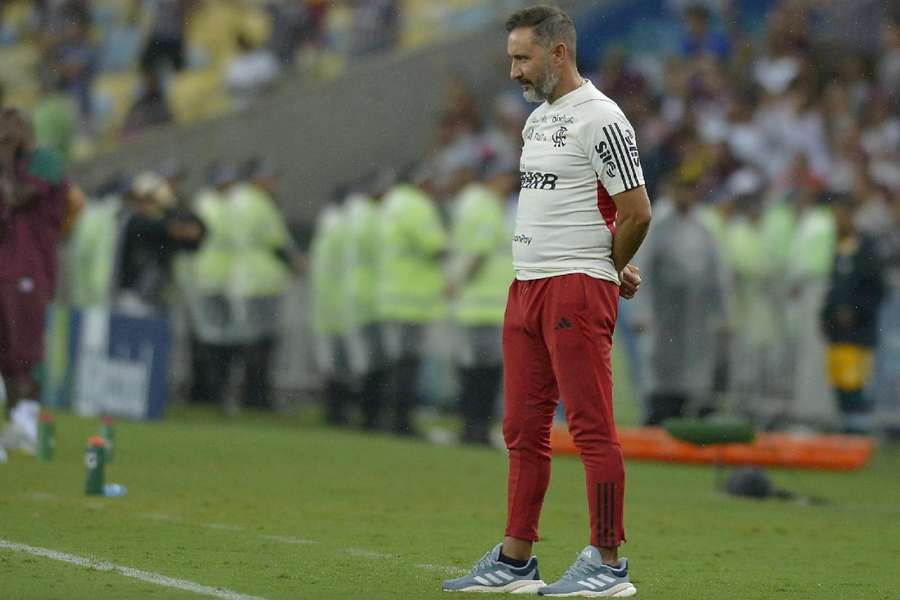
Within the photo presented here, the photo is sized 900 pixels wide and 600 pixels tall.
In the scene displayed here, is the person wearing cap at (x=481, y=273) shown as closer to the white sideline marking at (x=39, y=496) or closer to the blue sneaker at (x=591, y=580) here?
the white sideline marking at (x=39, y=496)

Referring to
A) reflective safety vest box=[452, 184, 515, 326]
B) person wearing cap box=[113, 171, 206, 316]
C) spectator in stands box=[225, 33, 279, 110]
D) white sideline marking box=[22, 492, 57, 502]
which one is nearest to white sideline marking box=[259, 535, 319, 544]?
white sideline marking box=[22, 492, 57, 502]

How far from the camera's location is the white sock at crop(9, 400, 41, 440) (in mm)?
13977

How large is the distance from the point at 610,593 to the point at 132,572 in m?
2.06

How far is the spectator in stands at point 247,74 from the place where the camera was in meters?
26.5

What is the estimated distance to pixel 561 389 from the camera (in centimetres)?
775

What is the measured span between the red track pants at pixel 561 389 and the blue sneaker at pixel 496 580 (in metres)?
0.14

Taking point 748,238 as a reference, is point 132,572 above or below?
below

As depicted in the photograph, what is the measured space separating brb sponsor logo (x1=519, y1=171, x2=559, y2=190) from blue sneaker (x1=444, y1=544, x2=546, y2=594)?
1.50m

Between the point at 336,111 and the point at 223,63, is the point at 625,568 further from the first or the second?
the point at 223,63

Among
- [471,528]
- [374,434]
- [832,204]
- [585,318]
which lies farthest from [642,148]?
[585,318]

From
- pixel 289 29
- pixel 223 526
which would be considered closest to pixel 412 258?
pixel 223 526

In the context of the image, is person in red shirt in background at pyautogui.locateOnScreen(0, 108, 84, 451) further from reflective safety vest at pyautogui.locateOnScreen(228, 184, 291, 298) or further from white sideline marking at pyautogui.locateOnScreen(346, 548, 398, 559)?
reflective safety vest at pyautogui.locateOnScreen(228, 184, 291, 298)

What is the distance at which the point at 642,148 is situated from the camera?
75.7 feet

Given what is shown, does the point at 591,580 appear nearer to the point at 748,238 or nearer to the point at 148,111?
the point at 748,238
